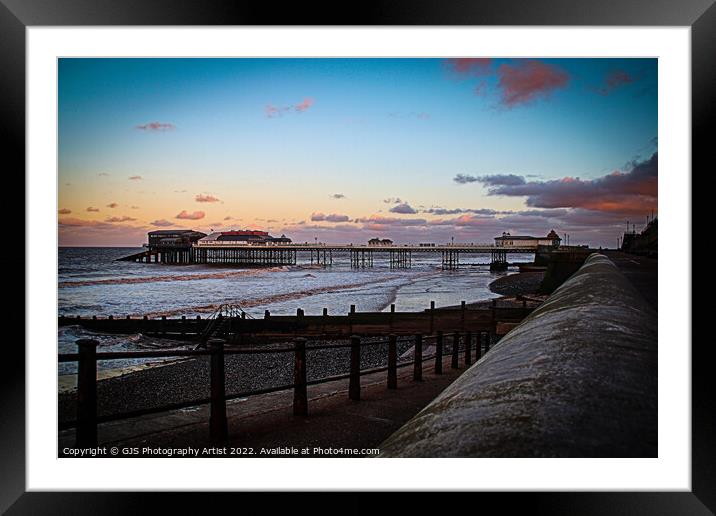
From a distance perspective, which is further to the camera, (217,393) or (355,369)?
(355,369)

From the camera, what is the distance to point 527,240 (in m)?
4.76

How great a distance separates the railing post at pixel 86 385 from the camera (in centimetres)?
206

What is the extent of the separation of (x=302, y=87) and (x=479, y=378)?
2.73 meters

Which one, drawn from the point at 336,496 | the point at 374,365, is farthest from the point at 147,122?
the point at 374,365

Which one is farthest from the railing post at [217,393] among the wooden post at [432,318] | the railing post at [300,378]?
the wooden post at [432,318]

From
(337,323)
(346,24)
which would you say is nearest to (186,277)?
(337,323)

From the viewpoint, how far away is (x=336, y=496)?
256cm

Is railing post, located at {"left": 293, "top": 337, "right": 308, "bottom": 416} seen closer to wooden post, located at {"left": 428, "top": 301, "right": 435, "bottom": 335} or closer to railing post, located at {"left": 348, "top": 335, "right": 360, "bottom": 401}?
railing post, located at {"left": 348, "top": 335, "right": 360, "bottom": 401}

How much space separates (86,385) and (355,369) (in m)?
1.54


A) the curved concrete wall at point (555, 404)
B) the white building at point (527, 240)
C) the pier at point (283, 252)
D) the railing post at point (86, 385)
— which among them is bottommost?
the railing post at point (86, 385)

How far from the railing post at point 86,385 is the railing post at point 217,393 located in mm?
456

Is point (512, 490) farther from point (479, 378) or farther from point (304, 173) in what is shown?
point (304, 173)

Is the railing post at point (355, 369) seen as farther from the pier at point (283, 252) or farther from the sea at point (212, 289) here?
the pier at point (283, 252)

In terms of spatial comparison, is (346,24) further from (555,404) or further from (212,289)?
(212,289)
